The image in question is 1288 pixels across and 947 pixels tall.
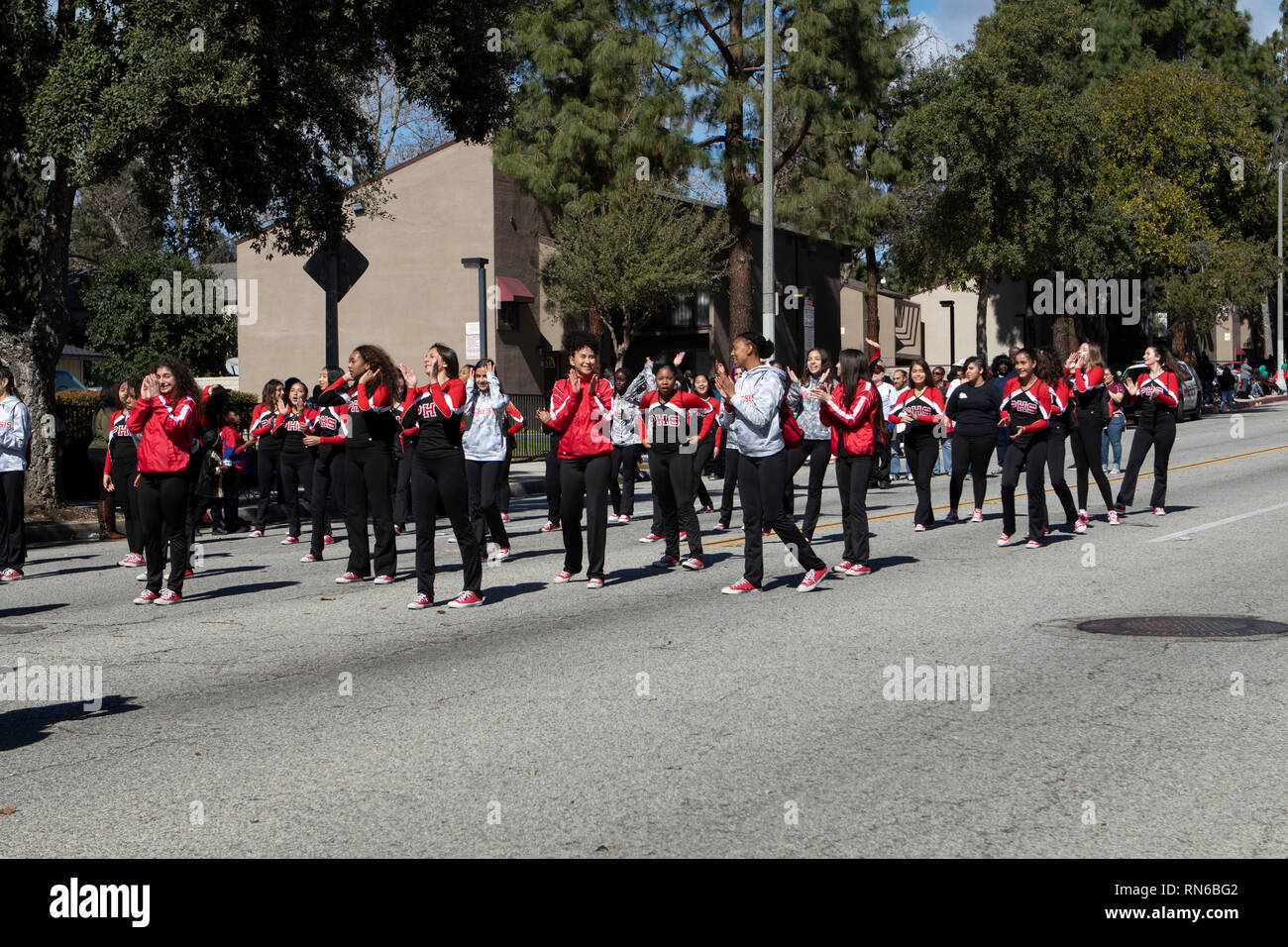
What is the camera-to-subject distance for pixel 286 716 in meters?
6.79

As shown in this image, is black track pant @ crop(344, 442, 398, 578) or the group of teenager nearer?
the group of teenager

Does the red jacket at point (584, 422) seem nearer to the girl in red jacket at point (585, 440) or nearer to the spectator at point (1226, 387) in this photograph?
the girl in red jacket at point (585, 440)

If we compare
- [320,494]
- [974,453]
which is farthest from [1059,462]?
[320,494]

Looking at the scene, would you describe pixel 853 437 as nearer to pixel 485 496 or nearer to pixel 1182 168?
pixel 485 496

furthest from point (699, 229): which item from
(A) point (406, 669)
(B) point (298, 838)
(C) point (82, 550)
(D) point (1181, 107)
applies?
(B) point (298, 838)

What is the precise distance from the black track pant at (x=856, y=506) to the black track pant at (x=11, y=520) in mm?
7400

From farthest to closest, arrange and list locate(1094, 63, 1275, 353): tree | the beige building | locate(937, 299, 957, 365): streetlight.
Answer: locate(937, 299, 957, 365): streetlight
locate(1094, 63, 1275, 353): tree
the beige building

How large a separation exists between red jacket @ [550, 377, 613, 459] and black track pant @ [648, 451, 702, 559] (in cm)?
130

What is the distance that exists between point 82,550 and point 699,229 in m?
28.8

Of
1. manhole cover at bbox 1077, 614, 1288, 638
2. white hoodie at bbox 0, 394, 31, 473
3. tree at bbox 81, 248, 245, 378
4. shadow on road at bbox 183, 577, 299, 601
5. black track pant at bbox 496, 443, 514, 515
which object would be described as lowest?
manhole cover at bbox 1077, 614, 1288, 638

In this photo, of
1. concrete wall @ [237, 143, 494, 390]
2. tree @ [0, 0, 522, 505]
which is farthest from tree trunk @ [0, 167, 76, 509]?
concrete wall @ [237, 143, 494, 390]

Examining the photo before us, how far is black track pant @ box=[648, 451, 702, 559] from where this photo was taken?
12.2 m

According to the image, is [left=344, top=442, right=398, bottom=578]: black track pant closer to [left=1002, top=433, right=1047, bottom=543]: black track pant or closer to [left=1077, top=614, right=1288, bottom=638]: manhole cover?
[left=1077, top=614, right=1288, bottom=638]: manhole cover

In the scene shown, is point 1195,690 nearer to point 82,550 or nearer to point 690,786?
point 690,786
